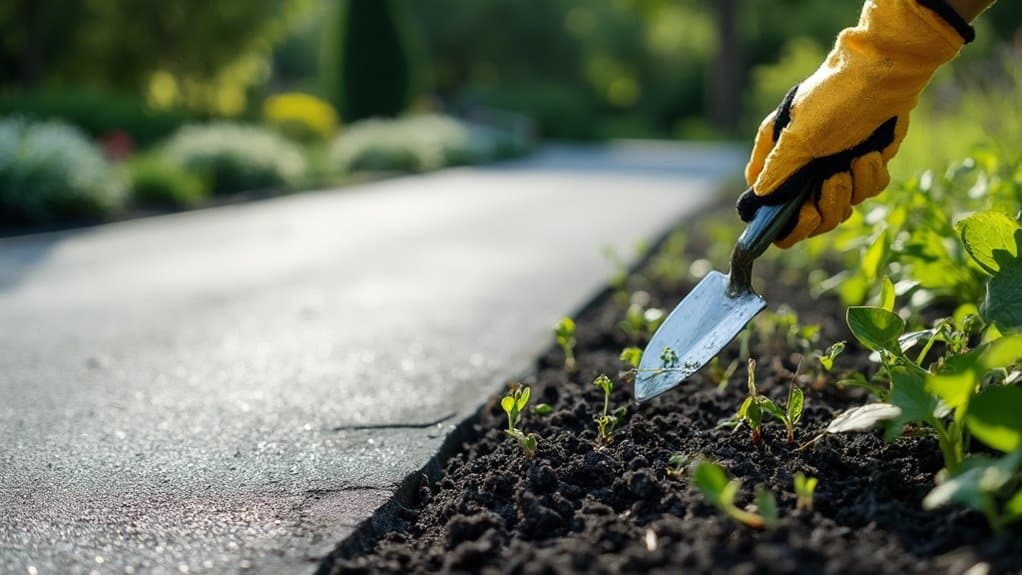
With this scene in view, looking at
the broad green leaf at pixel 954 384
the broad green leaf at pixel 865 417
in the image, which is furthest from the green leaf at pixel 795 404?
the broad green leaf at pixel 954 384

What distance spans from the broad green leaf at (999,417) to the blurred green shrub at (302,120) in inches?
741

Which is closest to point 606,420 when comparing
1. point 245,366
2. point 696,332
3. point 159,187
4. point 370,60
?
point 696,332

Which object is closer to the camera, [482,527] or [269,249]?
[482,527]

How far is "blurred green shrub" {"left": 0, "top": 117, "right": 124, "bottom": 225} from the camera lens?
26.5 ft

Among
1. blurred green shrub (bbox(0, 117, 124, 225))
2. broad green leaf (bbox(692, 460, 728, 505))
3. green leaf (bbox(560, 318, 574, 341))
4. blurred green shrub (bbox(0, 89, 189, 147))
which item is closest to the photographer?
broad green leaf (bbox(692, 460, 728, 505))

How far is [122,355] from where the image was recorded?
154 inches

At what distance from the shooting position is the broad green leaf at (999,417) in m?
1.45

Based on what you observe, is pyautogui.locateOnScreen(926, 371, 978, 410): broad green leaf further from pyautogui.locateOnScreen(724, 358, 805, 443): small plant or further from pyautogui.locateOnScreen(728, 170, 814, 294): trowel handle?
pyautogui.locateOnScreen(728, 170, 814, 294): trowel handle

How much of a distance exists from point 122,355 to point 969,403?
327cm

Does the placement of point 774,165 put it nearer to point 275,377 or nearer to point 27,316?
point 275,377

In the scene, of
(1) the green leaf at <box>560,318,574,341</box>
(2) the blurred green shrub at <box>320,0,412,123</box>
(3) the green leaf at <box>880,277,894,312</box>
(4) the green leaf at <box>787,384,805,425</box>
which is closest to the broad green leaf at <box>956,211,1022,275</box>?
(3) the green leaf at <box>880,277,894,312</box>

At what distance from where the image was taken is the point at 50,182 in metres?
8.27

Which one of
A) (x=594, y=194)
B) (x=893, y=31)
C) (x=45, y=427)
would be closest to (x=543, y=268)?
(x=45, y=427)

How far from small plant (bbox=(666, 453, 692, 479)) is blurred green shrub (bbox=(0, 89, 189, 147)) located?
13039 mm
